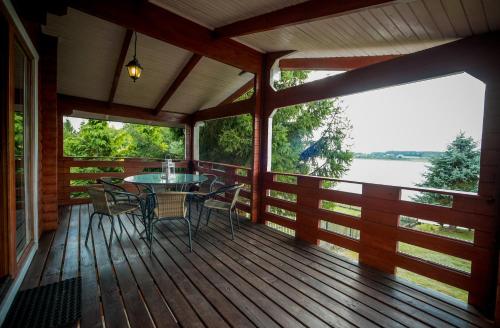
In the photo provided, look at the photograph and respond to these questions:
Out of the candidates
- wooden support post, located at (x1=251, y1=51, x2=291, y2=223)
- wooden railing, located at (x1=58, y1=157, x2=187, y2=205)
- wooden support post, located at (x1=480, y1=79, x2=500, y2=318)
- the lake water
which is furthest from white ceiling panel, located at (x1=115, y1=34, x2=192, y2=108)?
the lake water

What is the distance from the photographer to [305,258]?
290 centimetres

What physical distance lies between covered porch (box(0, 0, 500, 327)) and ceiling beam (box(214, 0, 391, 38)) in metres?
0.01

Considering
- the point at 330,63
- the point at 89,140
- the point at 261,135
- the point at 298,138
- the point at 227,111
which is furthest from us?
the point at 89,140

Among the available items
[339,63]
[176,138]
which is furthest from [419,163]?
[176,138]

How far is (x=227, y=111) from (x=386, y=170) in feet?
19.9

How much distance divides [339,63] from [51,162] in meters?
4.86

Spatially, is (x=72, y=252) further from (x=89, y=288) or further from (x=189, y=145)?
(x=189, y=145)

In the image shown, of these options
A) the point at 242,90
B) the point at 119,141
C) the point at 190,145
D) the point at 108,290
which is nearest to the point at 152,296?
the point at 108,290

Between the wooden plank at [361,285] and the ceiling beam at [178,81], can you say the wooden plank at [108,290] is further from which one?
the ceiling beam at [178,81]

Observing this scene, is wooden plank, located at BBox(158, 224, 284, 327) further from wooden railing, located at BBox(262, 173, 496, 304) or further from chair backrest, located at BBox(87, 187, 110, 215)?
wooden railing, located at BBox(262, 173, 496, 304)

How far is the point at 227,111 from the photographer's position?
5.13 m

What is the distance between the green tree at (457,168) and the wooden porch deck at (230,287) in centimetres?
466

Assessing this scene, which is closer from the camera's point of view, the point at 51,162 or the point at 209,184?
the point at 51,162

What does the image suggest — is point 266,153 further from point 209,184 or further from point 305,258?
point 305,258
